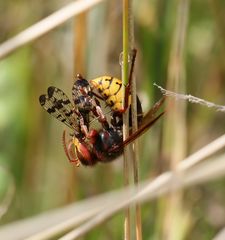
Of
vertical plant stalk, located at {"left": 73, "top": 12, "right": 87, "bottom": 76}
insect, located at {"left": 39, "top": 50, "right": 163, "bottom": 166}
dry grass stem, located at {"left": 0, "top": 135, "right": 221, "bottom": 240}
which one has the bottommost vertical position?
dry grass stem, located at {"left": 0, "top": 135, "right": 221, "bottom": 240}

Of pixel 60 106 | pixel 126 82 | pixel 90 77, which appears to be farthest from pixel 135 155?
pixel 90 77

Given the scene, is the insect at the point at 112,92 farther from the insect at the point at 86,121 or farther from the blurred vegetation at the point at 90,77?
the blurred vegetation at the point at 90,77

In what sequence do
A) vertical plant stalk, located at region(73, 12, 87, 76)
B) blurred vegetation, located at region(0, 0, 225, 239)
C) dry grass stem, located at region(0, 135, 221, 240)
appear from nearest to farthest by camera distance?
dry grass stem, located at region(0, 135, 221, 240), vertical plant stalk, located at region(73, 12, 87, 76), blurred vegetation, located at region(0, 0, 225, 239)

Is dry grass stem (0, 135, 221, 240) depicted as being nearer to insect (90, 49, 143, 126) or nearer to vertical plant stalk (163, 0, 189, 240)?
insect (90, 49, 143, 126)

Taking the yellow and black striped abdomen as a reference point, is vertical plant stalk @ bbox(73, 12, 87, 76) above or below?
above

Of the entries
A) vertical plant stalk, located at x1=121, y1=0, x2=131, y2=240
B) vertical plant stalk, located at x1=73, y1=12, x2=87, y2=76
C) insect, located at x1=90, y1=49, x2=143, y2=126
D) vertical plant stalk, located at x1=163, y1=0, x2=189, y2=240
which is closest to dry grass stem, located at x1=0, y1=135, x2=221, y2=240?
vertical plant stalk, located at x1=121, y1=0, x2=131, y2=240

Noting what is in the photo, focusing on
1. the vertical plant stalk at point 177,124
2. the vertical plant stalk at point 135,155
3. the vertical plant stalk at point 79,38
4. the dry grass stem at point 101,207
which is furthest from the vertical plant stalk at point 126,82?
the vertical plant stalk at point 79,38

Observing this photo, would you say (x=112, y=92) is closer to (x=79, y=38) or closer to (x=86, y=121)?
(x=86, y=121)
